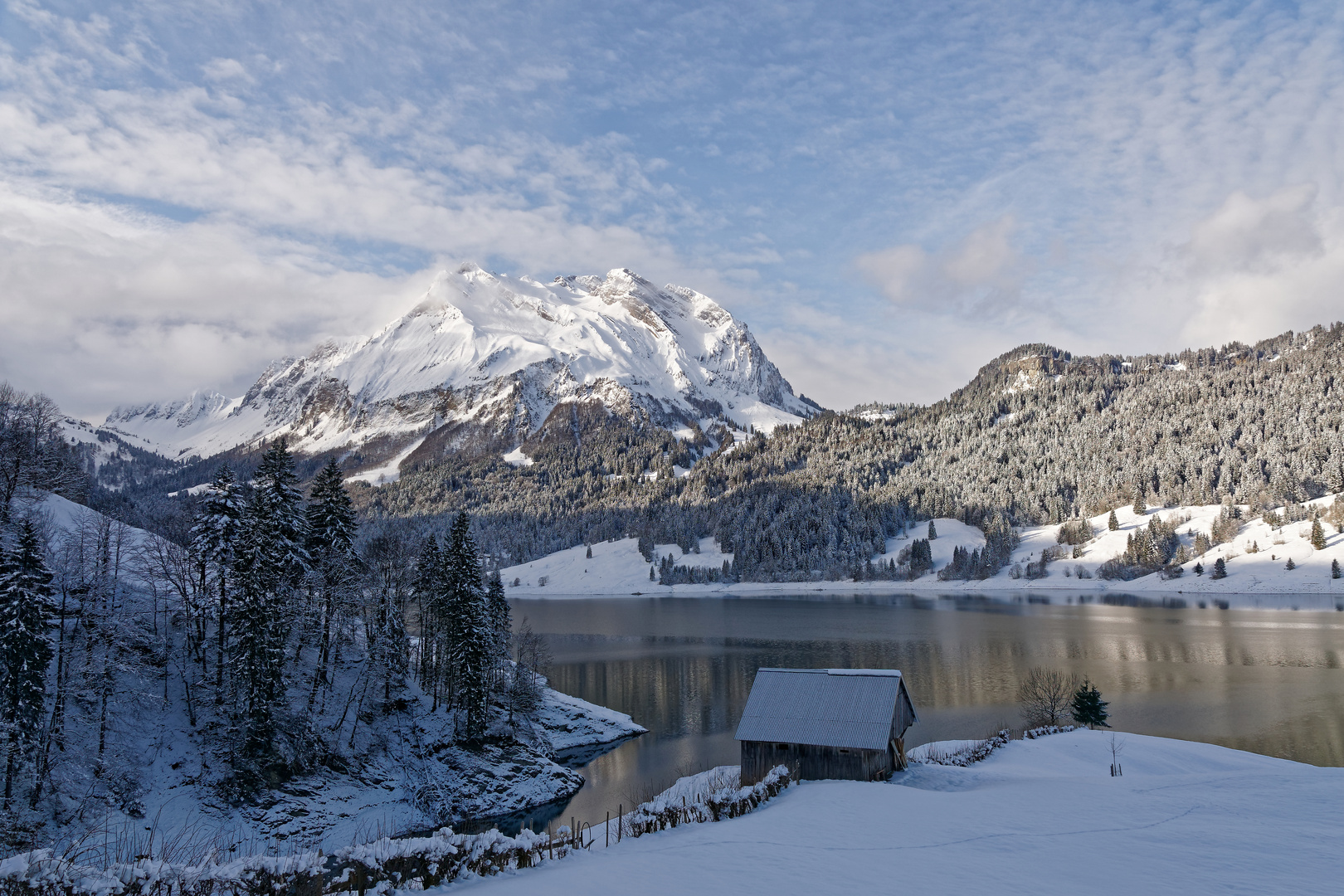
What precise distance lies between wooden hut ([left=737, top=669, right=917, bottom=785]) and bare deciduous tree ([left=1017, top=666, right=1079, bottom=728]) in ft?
61.4

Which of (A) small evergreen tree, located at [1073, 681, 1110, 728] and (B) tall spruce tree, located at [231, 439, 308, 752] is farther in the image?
(A) small evergreen tree, located at [1073, 681, 1110, 728]

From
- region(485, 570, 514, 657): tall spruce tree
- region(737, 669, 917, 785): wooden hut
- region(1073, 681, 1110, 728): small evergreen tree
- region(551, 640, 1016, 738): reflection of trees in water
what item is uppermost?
region(485, 570, 514, 657): tall spruce tree

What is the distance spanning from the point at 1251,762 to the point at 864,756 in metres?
18.5

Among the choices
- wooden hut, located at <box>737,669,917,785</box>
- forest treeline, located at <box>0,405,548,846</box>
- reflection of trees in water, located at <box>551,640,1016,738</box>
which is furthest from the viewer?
reflection of trees in water, located at <box>551,640,1016,738</box>

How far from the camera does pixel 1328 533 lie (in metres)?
144

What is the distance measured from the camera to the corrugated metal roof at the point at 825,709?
105ft

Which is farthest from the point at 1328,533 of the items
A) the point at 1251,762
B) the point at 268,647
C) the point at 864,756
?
the point at 268,647

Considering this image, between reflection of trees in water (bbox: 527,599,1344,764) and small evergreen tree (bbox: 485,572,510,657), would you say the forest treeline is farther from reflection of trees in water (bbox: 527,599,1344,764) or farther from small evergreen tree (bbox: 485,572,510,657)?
reflection of trees in water (bbox: 527,599,1344,764)

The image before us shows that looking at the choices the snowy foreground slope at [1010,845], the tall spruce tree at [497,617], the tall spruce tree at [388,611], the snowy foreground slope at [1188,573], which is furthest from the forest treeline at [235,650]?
the snowy foreground slope at [1188,573]

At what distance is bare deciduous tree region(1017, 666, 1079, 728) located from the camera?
49.6 meters

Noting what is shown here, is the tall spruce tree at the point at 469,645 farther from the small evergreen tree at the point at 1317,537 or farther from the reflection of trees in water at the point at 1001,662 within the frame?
the small evergreen tree at the point at 1317,537

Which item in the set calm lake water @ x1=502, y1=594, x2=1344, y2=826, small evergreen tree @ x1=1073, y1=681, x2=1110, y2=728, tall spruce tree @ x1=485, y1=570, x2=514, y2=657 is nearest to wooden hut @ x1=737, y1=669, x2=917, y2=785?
calm lake water @ x1=502, y1=594, x2=1344, y2=826

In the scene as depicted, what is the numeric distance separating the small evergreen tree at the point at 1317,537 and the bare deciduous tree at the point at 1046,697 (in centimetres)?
11918

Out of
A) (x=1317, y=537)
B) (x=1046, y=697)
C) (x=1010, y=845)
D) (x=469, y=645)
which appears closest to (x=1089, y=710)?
(x=1046, y=697)
